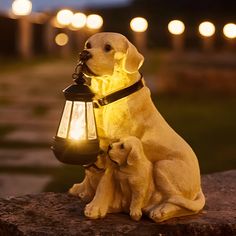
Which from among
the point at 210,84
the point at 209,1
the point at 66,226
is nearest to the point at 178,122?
the point at 210,84

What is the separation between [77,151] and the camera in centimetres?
262

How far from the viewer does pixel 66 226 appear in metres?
2.63

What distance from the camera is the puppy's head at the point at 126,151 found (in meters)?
2.62

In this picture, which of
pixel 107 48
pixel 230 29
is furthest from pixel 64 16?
pixel 107 48

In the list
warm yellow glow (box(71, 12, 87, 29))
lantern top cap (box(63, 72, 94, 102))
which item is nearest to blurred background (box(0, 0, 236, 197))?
warm yellow glow (box(71, 12, 87, 29))

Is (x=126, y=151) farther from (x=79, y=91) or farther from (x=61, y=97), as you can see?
(x=61, y=97)

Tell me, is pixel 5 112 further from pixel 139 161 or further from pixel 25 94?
pixel 139 161

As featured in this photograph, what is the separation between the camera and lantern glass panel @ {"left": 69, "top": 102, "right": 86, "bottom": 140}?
2639 millimetres

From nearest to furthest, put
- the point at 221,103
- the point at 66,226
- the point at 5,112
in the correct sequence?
the point at 66,226
the point at 5,112
the point at 221,103

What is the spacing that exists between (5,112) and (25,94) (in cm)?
244

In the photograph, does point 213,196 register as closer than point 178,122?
Yes

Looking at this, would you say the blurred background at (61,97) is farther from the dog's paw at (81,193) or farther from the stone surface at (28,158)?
the dog's paw at (81,193)

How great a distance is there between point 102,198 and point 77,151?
0.26 meters

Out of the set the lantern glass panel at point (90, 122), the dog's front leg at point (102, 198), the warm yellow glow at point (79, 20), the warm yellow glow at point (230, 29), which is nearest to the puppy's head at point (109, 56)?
the lantern glass panel at point (90, 122)
